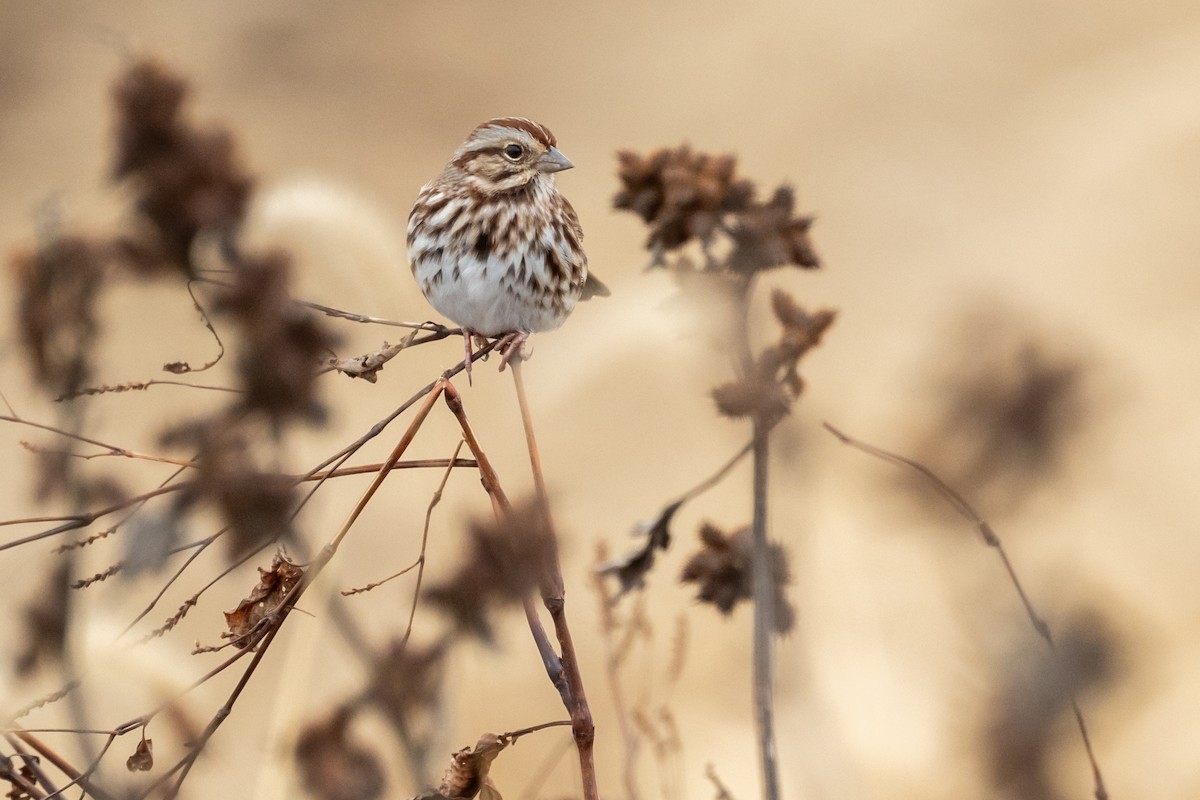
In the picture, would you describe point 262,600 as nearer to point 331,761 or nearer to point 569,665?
point 569,665

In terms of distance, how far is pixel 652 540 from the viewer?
1563mm

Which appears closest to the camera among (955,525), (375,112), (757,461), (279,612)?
(279,612)

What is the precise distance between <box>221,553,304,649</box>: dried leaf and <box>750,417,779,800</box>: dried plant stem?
534mm

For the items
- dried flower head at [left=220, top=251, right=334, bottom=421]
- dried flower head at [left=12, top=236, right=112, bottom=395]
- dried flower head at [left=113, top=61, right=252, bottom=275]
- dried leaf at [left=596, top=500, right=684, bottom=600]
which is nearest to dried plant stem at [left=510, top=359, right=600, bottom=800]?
dried flower head at [left=220, top=251, right=334, bottom=421]

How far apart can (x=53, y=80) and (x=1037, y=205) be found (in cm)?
609

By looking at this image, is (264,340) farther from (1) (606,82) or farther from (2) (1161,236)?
(1) (606,82)

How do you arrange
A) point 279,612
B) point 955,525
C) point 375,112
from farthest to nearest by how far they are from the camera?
point 375,112 < point 955,525 < point 279,612

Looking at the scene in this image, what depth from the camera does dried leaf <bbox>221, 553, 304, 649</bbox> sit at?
3.18 ft

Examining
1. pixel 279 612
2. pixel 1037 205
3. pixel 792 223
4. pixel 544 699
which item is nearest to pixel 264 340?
pixel 279 612

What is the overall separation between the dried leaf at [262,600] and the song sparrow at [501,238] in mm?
600

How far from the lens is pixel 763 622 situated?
53.2 inches

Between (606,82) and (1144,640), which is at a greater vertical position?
(606,82)

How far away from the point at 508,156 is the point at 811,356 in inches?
162

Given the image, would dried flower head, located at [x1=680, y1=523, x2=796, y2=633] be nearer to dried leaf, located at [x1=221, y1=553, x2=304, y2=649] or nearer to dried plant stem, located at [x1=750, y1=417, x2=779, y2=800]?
dried plant stem, located at [x1=750, y1=417, x2=779, y2=800]
